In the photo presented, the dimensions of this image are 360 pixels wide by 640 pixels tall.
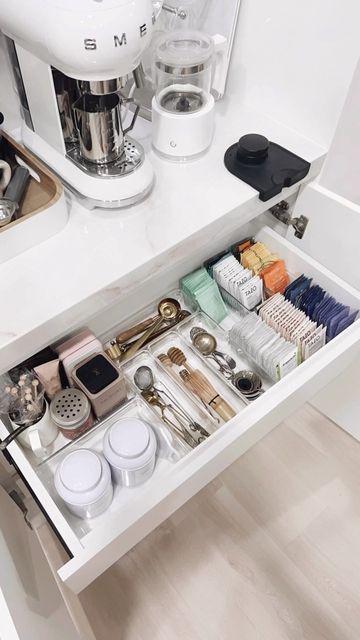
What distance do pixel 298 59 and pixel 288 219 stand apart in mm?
293

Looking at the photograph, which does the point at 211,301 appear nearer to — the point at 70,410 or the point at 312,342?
the point at 312,342

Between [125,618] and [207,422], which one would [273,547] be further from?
[207,422]

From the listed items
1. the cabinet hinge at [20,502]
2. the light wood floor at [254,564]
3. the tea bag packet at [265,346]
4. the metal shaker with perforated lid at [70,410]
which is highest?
the tea bag packet at [265,346]

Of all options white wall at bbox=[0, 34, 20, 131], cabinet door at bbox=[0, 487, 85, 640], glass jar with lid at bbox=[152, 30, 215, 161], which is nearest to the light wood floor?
cabinet door at bbox=[0, 487, 85, 640]

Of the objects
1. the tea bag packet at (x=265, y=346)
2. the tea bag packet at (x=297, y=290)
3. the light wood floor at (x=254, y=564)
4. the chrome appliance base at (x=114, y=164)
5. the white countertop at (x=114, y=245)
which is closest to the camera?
the white countertop at (x=114, y=245)

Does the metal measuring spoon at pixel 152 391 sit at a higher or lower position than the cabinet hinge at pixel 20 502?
higher

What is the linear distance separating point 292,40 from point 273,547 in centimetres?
105

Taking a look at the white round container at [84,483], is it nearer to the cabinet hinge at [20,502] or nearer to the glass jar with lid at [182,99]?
the cabinet hinge at [20,502]

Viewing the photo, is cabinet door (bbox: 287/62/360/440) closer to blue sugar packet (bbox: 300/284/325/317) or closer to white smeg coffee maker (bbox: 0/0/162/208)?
blue sugar packet (bbox: 300/284/325/317)

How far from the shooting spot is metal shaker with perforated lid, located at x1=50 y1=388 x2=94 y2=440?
0.72 m

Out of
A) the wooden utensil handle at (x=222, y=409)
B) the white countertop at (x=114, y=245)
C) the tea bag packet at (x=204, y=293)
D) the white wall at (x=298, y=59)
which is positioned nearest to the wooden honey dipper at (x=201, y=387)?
the wooden utensil handle at (x=222, y=409)

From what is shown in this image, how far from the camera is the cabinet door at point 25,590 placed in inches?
17.8

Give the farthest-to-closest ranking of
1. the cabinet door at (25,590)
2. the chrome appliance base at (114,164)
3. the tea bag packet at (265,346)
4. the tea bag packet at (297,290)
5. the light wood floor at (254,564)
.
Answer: the light wood floor at (254,564)
the tea bag packet at (297,290)
the tea bag packet at (265,346)
the chrome appliance base at (114,164)
the cabinet door at (25,590)

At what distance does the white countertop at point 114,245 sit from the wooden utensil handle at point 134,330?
0.22 meters
